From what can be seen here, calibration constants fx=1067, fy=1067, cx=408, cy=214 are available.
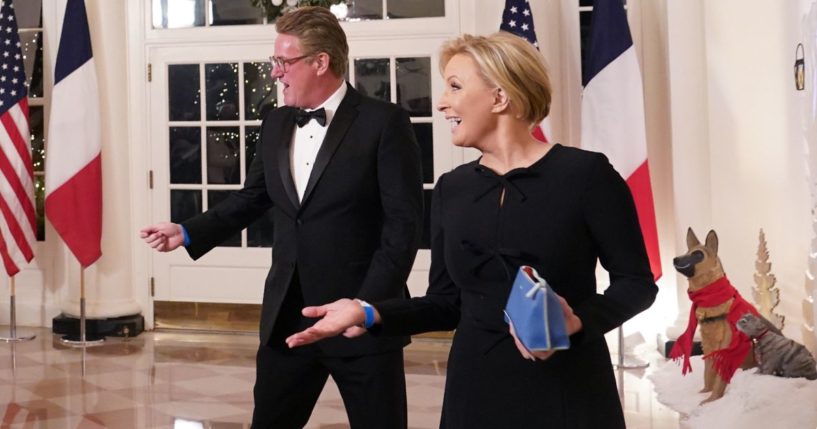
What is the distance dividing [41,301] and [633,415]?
4.51 m

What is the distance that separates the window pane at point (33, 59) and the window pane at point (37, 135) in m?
0.11

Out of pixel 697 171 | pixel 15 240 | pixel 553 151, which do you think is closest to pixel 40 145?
pixel 15 240

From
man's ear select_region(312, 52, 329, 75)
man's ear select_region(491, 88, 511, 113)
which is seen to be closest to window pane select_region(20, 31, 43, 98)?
man's ear select_region(312, 52, 329, 75)

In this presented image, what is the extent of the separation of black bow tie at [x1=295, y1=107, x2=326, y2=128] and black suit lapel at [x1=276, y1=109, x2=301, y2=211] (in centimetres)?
3

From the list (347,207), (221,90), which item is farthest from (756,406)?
(221,90)

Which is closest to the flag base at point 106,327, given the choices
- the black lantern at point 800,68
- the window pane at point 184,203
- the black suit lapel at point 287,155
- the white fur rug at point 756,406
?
the window pane at point 184,203

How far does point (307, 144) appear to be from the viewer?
112 inches

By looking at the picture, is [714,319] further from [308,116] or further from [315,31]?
[315,31]

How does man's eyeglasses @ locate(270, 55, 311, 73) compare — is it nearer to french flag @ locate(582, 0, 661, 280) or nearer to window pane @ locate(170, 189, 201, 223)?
french flag @ locate(582, 0, 661, 280)

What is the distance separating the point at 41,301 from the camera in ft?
24.7

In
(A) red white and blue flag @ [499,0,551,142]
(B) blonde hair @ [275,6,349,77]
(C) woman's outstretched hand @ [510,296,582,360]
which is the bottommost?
(C) woman's outstretched hand @ [510,296,582,360]

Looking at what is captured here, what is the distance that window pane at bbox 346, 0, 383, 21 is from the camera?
687 centimetres

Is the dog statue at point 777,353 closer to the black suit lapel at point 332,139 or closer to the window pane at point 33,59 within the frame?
the black suit lapel at point 332,139

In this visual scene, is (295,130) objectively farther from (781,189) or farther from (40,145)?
(40,145)
